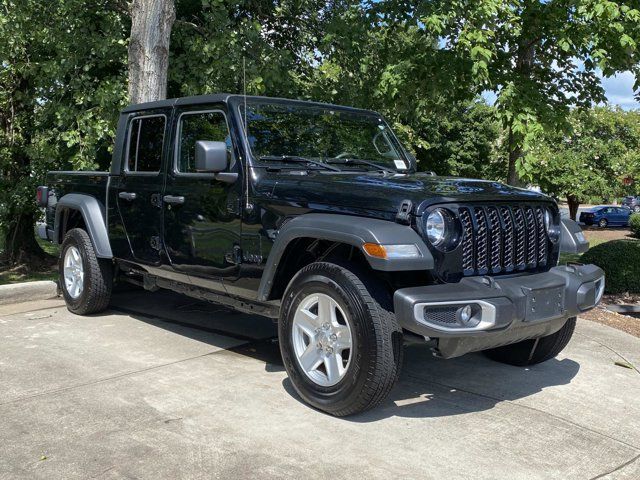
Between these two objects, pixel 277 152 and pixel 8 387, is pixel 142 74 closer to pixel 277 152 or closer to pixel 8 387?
pixel 277 152

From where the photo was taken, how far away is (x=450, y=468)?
3463 mm

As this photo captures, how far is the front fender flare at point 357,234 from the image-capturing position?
145 inches

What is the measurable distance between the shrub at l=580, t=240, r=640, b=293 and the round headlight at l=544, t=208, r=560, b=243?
5.10m

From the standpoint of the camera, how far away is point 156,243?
220 inches

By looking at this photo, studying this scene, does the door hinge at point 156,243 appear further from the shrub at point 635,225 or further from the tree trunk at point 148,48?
the shrub at point 635,225

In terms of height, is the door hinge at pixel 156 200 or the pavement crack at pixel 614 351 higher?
the door hinge at pixel 156 200

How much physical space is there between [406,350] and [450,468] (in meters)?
2.23

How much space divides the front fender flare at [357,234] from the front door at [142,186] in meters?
1.67

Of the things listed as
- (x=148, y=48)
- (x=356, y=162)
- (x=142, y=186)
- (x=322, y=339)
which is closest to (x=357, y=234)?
(x=322, y=339)

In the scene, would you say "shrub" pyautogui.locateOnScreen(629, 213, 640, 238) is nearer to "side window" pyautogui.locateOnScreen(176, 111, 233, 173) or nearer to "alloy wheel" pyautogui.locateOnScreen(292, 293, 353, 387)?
"side window" pyautogui.locateOnScreen(176, 111, 233, 173)

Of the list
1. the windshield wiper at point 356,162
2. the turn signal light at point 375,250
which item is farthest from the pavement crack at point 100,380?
the turn signal light at point 375,250

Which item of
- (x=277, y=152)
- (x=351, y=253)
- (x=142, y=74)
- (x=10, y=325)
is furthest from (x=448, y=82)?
(x=10, y=325)

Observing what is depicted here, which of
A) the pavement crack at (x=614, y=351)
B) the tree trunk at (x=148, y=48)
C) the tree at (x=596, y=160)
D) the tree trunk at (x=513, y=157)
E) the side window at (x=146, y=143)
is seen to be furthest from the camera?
A: the tree at (x=596, y=160)

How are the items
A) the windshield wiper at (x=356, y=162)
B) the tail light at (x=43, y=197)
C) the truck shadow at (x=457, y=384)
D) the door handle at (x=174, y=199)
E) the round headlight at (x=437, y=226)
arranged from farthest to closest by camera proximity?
the tail light at (x=43, y=197), the door handle at (x=174, y=199), the windshield wiper at (x=356, y=162), the truck shadow at (x=457, y=384), the round headlight at (x=437, y=226)
